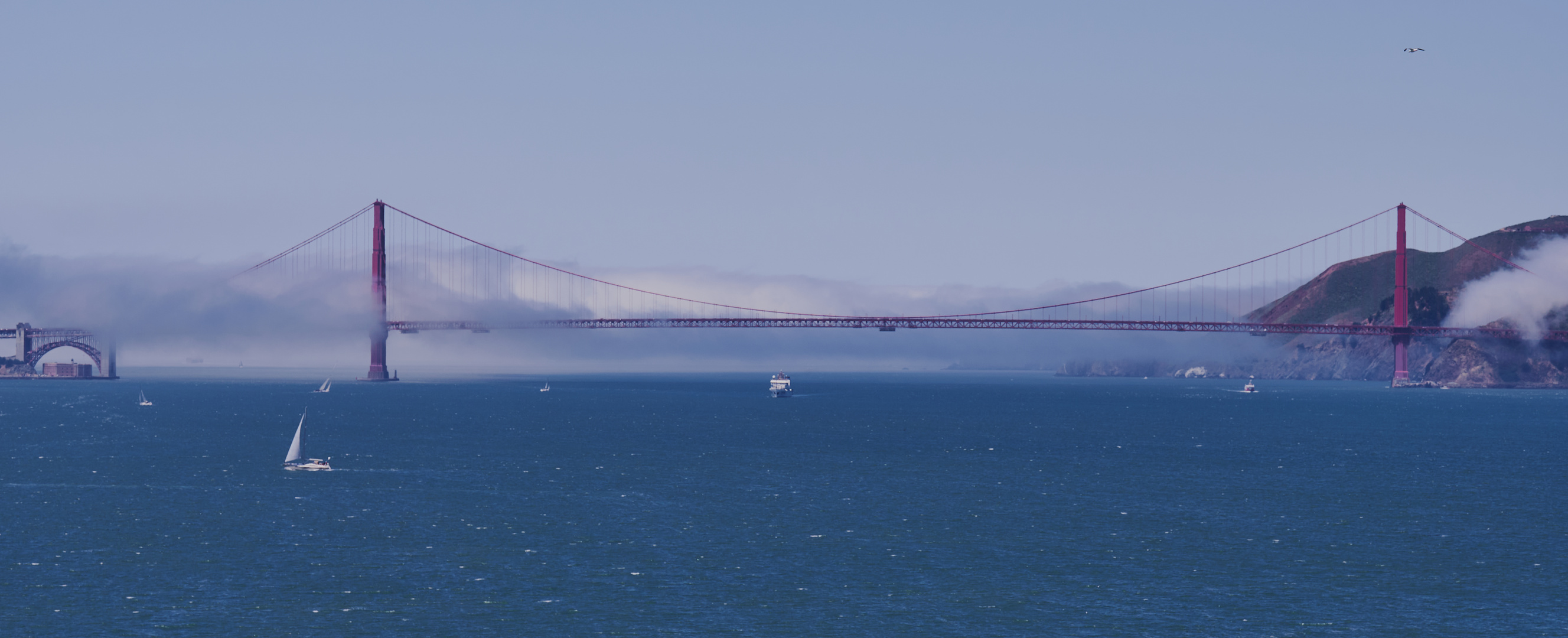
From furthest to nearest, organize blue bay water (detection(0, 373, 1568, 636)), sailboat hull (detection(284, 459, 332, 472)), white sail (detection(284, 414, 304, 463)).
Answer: white sail (detection(284, 414, 304, 463)) → sailboat hull (detection(284, 459, 332, 472)) → blue bay water (detection(0, 373, 1568, 636))

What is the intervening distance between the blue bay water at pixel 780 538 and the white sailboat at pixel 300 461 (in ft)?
4.79

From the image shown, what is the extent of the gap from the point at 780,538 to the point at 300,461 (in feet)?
131

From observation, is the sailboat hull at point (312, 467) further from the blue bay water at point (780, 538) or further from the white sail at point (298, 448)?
the blue bay water at point (780, 538)

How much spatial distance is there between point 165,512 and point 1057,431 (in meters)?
81.1

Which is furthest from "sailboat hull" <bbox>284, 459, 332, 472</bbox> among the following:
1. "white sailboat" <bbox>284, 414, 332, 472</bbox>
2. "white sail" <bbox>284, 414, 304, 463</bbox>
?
"white sail" <bbox>284, 414, 304, 463</bbox>

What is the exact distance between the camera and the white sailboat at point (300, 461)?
7625 centimetres

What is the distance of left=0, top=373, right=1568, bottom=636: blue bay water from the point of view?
125 feet

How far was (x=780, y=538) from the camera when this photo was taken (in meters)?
51.0

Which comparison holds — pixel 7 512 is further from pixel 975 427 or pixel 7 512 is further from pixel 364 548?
pixel 975 427

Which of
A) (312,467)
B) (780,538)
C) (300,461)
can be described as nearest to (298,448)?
(300,461)

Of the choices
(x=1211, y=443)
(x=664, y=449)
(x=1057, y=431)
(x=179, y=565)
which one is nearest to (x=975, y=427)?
(x=1057, y=431)

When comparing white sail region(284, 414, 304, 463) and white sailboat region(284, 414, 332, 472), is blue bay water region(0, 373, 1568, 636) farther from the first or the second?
white sail region(284, 414, 304, 463)

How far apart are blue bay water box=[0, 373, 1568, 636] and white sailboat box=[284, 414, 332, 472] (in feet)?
4.79

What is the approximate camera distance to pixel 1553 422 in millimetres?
132875
